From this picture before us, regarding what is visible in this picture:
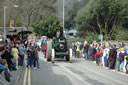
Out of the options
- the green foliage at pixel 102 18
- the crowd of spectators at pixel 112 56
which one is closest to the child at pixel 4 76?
the crowd of spectators at pixel 112 56

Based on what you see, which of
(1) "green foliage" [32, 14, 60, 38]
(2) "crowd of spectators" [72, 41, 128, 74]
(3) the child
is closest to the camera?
(3) the child

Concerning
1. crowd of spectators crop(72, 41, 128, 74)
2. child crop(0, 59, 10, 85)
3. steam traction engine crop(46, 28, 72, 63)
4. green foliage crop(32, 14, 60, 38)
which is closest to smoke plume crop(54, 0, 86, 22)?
green foliage crop(32, 14, 60, 38)

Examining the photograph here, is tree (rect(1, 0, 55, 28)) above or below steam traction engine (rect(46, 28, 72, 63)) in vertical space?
above

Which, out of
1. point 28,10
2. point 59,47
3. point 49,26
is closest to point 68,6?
point 49,26

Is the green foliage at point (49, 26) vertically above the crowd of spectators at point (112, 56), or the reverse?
the green foliage at point (49, 26)

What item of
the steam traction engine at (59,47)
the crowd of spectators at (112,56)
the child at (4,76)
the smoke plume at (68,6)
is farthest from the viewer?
the smoke plume at (68,6)

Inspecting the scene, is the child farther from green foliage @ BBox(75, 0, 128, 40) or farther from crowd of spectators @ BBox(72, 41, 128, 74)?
green foliage @ BBox(75, 0, 128, 40)

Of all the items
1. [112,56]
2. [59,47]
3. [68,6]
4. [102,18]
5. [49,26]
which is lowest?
[112,56]

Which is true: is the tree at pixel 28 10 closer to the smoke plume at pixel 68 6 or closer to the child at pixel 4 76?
the smoke plume at pixel 68 6

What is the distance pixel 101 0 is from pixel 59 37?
2093 cm

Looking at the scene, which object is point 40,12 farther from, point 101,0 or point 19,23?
Result: point 101,0

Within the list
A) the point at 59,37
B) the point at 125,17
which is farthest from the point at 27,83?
the point at 125,17

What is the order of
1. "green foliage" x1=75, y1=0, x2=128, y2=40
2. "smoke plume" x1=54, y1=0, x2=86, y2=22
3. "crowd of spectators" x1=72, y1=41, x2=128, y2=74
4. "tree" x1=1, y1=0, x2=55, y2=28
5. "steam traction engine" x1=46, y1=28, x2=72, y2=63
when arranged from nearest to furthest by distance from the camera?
"crowd of spectators" x1=72, y1=41, x2=128, y2=74 < "steam traction engine" x1=46, y1=28, x2=72, y2=63 < "green foliage" x1=75, y1=0, x2=128, y2=40 < "smoke plume" x1=54, y1=0, x2=86, y2=22 < "tree" x1=1, y1=0, x2=55, y2=28

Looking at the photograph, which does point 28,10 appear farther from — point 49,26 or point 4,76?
point 4,76
